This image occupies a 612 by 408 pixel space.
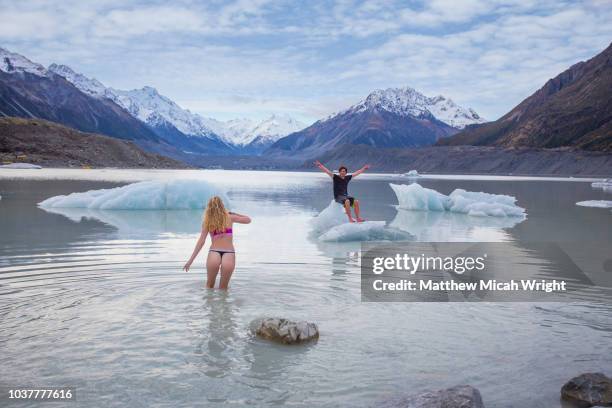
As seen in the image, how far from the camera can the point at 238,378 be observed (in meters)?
6.00

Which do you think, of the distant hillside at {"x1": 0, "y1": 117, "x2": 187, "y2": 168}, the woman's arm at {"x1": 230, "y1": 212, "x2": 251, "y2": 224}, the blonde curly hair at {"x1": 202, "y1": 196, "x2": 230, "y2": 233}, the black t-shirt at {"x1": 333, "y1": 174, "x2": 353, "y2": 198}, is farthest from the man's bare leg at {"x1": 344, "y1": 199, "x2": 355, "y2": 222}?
the distant hillside at {"x1": 0, "y1": 117, "x2": 187, "y2": 168}

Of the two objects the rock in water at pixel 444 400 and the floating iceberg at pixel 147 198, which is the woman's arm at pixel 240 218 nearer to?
the rock in water at pixel 444 400

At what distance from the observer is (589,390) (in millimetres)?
5523

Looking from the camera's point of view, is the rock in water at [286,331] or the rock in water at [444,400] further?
the rock in water at [286,331]

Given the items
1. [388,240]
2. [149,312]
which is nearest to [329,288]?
[149,312]

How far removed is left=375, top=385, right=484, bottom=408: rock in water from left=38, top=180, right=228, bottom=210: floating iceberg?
862 inches

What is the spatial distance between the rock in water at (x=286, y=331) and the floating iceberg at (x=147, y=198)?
64.2 feet

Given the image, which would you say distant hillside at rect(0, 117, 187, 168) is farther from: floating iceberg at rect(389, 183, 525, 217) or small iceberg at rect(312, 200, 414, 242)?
small iceberg at rect(312, 200, 414, 242)

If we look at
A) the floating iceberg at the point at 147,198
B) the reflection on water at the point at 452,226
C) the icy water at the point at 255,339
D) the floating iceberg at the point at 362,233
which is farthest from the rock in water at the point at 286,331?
the floating iceberg at the point at 147,198

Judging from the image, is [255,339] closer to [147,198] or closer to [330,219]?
[330,219]

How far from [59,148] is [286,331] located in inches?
5661

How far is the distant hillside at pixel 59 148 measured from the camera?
127500 mm

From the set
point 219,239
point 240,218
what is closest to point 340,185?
point 240,218

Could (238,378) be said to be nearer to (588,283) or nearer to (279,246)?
(588,283)
